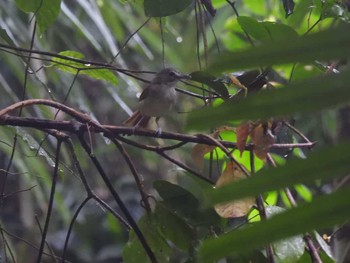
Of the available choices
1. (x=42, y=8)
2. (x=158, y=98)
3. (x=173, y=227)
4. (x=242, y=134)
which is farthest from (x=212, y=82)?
(x=158, y=98)

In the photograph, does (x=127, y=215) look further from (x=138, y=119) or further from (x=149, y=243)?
(x=138, y=119)

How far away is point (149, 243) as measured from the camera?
3.51ft

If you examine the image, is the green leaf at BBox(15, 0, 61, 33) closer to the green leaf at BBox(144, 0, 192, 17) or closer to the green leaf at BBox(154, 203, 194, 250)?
the green leaf at BBox(144, 0, 192, 17)

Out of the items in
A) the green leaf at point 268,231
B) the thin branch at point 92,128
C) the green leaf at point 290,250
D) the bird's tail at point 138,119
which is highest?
the bird's tail at point 138,119

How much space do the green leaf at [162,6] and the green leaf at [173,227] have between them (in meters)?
0.34

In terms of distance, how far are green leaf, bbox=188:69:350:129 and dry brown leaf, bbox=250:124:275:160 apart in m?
0.66

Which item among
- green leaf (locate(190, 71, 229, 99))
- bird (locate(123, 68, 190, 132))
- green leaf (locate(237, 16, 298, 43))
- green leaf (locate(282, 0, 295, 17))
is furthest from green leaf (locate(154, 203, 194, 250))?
bird (locate(123, 68, 190, 132))

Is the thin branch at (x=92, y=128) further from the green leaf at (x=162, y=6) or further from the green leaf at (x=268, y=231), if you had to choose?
the green leaf at (x=268, y=231)

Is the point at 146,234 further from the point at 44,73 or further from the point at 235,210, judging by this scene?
the point at 44,73

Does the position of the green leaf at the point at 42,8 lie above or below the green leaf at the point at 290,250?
above

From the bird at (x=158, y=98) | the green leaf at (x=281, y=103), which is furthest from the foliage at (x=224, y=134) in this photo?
the bird at (x=158, y=98)

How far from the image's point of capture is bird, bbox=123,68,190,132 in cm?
171

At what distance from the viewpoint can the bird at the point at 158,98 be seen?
171 centimetres

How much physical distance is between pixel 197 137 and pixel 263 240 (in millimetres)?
672
